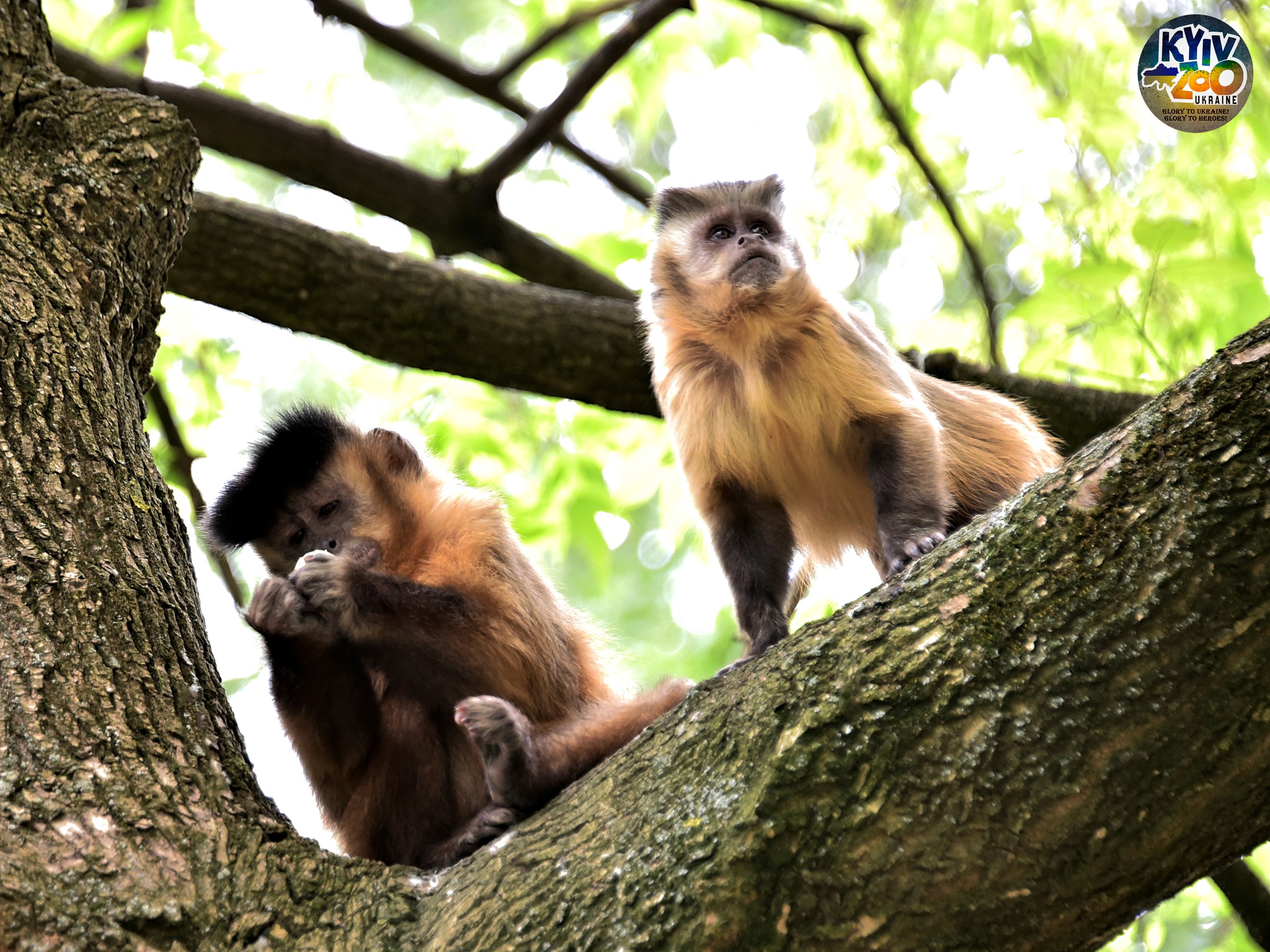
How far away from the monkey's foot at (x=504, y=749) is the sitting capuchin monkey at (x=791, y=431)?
1.32 metres

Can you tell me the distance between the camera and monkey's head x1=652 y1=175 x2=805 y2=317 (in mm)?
5383

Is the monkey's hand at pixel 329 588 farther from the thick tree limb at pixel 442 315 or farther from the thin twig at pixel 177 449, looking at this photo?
the thick tree limb at pixel 442 315

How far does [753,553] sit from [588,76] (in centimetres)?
302

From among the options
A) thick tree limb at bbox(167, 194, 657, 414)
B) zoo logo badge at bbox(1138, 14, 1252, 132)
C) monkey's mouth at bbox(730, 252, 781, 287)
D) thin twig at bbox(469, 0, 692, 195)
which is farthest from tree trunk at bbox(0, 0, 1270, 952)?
zoo logo badge at bbox(1138, 14, 1252, 132)

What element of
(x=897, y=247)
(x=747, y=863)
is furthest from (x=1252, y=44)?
Answer: (x=747, y=863)

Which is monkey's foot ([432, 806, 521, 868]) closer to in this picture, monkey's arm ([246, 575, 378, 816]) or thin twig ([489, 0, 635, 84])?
monkey's arm ([246, 575, 378, 816])

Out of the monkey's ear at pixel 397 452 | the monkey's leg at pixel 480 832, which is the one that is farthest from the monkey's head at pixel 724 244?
the monkey's leg at pixel 480 832

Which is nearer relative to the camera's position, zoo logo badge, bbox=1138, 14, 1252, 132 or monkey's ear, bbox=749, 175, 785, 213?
monkey's ear, bbox=749, 175, 785, 213

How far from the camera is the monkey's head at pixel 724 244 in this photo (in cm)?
538

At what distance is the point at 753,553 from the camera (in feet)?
16.6

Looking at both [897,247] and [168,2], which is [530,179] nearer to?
[897,247]

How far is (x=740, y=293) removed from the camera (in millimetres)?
5352

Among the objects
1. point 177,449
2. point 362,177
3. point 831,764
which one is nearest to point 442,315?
point 362,177

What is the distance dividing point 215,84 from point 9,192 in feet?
12.6
